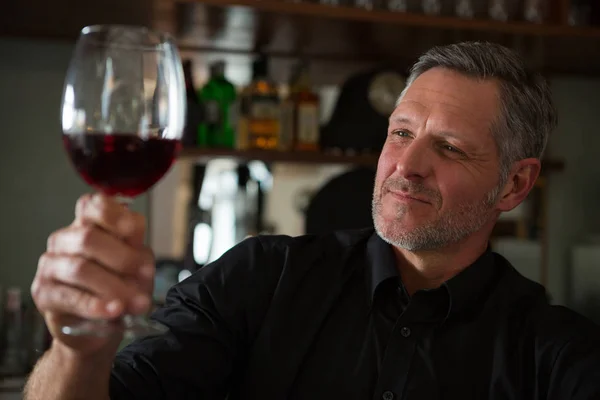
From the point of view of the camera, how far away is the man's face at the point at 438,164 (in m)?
1.40

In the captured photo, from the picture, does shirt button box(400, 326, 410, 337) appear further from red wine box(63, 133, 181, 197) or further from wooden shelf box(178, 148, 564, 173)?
wooden shelf box(178, 148, 564, 173)

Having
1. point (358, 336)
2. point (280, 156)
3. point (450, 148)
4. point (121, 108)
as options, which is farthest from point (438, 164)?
point (280, 156)

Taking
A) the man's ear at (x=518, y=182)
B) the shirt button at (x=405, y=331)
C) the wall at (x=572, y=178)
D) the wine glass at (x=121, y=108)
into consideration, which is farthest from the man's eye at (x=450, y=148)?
the wall at (x=572, y=178)

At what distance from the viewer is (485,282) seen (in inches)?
57.1

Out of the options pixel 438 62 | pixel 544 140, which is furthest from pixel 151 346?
pixel 544 140

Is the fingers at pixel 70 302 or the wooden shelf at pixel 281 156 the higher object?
the fingers at pixel 70 302

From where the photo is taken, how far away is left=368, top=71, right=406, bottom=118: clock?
8.50 feet

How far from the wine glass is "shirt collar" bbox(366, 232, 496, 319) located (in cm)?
76

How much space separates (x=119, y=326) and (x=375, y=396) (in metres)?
0.74

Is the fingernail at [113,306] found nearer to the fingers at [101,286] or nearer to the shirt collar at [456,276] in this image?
the fingers at [101,286]

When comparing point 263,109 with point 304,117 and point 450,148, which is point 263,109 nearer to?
point 304,117

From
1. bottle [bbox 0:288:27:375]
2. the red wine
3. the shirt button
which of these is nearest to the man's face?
the shirt button

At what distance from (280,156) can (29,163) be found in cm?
71

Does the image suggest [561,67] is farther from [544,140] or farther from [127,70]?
[127,70]
